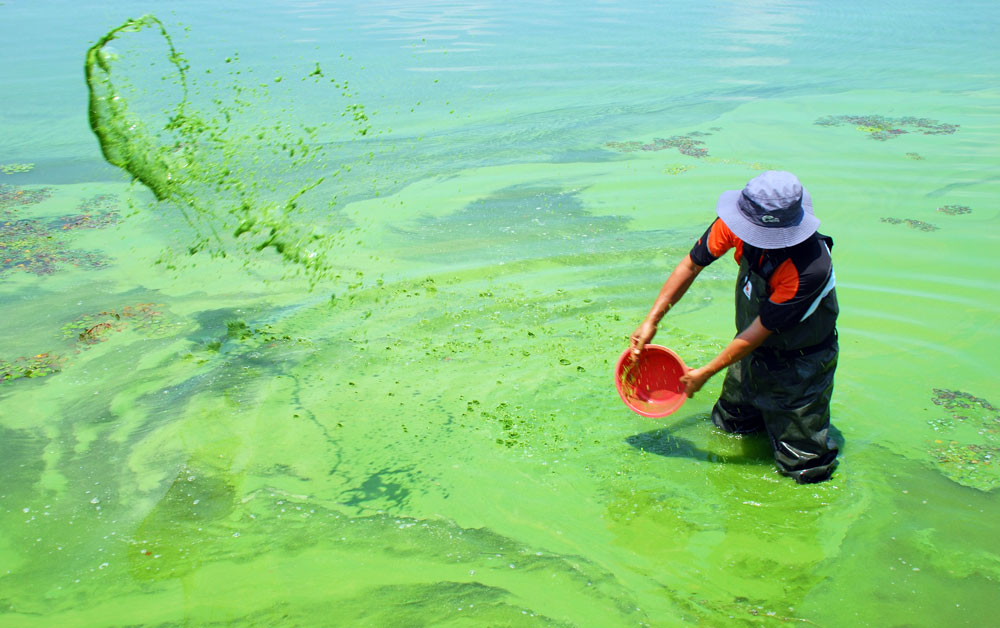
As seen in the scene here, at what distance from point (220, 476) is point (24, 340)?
2134 mm

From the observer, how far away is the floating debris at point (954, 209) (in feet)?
21.3

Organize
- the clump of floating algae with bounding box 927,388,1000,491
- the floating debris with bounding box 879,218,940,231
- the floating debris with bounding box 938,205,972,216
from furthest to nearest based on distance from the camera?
the floating debris with bounding box 938,205,972,216 → the floating debris with bounding box 879,218,940,231 → the clump of floating algae with bounding box 927,388,1000,491

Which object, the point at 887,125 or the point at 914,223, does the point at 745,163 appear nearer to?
the point at 914,223

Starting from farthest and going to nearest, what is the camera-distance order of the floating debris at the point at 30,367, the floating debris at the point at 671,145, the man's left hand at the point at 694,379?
1. the floating debris at the point at 671,145
2. the floating debris at the point at 30,367
3. the man's left hand at the point at 694,379

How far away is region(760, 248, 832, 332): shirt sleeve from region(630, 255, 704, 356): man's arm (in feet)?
1.44

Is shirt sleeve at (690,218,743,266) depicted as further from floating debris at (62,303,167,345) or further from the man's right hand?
floating debris at (62,303,167,345)

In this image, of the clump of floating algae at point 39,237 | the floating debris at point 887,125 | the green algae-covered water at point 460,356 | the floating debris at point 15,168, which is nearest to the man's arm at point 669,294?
the green algae-covered water at point 460,356

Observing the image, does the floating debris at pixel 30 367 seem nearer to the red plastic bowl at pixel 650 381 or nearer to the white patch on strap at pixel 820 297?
the red plastic bowl at pixel 650 381

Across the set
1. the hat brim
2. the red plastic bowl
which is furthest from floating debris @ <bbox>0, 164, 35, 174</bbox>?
the hat brim

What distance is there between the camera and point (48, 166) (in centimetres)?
793

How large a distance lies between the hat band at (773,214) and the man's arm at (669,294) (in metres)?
0.46

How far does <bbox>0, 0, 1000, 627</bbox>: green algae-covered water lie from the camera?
303 cm

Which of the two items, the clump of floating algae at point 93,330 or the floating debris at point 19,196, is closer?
the clump of floating algae at point 93,330

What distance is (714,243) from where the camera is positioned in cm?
330
